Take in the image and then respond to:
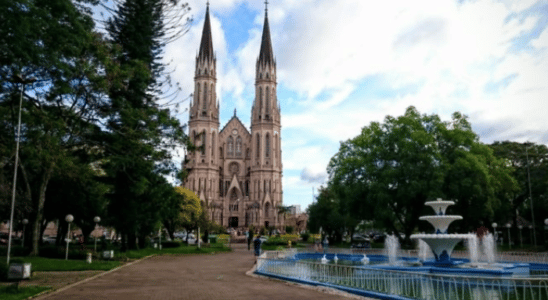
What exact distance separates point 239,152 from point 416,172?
2725 inches

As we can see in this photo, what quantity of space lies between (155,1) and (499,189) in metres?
31.9

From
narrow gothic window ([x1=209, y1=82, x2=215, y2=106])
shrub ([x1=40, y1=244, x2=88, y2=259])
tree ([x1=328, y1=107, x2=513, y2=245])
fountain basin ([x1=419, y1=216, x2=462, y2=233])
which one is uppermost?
narrow gothic window ([x1=209, y1=82, x2=215, y2=106])

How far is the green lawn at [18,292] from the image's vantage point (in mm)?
10969

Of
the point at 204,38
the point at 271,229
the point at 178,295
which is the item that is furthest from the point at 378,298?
the point at 204,38

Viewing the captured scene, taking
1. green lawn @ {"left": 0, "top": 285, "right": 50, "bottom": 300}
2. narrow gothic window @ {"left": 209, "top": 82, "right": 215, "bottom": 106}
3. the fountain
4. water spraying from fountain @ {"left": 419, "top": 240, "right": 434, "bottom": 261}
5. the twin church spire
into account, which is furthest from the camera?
narrow gothic window @ {"left": 209, "top": 82, "right": 215, "bottom": 106}

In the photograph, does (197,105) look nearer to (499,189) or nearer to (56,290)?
(499,189)

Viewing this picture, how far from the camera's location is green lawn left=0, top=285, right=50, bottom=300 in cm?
1097

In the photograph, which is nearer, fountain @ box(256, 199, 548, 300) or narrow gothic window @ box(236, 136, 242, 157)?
fountain @ box(256, 199, 548, 300)

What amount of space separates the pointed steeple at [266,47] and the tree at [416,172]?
62893mm

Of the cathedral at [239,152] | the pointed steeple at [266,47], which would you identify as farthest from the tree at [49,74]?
the pointed steeple at [266,47]

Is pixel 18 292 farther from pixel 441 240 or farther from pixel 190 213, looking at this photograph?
pixel 190 213

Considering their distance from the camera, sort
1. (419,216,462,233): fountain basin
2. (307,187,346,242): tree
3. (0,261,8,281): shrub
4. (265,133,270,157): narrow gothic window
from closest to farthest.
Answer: (0,261,8,281): shrub < (419,216,462,233): fountain basin < (307,187,346,242): tree < (265,133,270,157): narrow gothic window

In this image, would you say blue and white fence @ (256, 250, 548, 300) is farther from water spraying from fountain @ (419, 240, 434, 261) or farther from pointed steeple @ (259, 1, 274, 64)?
pointed steeple @ (259, 1, 274, 64)

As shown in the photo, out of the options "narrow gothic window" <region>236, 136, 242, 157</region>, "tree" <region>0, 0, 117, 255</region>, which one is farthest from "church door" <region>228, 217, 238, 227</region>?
"tree" <region>0, 0, 117, 255</region>
